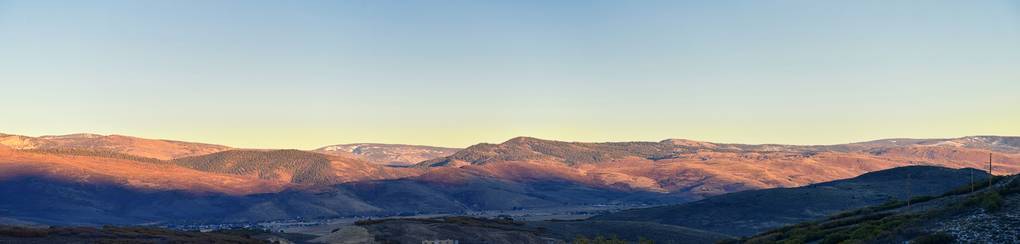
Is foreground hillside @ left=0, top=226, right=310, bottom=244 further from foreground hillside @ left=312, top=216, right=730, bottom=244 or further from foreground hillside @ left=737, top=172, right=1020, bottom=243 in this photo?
foreground hillside @ left=737, top=172, right=1020, bottom=243

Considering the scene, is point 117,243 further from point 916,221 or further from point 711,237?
point 711,237

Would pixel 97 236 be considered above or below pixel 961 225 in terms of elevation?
below

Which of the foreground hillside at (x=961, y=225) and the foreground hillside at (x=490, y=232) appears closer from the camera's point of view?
the foreground hillside at (x=961, y=225)

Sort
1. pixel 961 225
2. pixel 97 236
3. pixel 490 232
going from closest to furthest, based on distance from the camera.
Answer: pixel 961 225 → pixel 97 236 → pixel 490 232

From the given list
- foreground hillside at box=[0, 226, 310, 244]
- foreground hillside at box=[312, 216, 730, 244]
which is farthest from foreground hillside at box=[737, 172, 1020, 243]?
foreground hillside at box=[0, 226, 310, 244]

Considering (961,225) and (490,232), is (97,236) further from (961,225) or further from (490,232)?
(961,225)

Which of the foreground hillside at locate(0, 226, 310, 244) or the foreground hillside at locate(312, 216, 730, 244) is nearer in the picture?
the foreground hillside at locate(0, 226, 310, 244)

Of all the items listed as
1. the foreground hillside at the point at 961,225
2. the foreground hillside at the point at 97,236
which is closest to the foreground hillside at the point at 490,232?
the foreground hillside at the point at 97,236

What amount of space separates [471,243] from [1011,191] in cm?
7555

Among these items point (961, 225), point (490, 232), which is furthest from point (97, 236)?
point (961, 225)

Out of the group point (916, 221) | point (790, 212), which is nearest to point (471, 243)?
point (916, 221)

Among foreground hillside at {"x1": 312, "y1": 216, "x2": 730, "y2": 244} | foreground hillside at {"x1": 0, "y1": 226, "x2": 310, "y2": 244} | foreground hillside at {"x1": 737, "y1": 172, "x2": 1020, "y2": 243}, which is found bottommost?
foreground hillside at {"x1": 312, "y1": 216, "x2": 730, "y2": 244}

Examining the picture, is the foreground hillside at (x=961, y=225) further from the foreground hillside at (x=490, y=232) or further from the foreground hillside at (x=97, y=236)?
the foreground hillside at (x=97, y=236)

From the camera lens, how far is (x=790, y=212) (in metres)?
196
